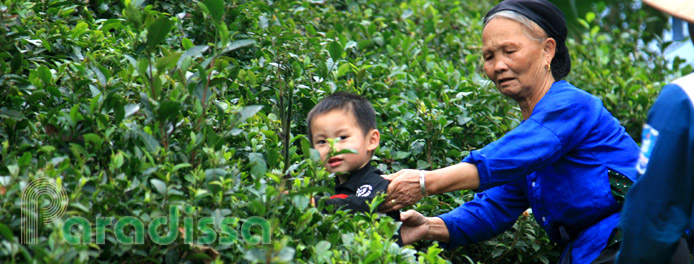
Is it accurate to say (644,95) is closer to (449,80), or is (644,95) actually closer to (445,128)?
(449,80)

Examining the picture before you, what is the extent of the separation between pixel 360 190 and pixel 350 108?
1.31 feet

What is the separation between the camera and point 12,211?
220cm

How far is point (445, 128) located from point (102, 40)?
67.9 inches

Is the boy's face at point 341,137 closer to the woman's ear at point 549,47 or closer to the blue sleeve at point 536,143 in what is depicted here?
the blue sleeve at point 536,143

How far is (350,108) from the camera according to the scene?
3305 mm

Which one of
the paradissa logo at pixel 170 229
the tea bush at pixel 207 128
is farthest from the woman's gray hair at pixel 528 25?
the paradissa logo at pixel 170 229

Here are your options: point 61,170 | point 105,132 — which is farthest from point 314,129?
point 61,170

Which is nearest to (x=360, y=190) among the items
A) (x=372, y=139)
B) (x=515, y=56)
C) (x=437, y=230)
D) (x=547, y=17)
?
(x=372, y=139)

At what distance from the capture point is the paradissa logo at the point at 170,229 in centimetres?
221

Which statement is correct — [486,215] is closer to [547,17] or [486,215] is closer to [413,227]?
[413,227]

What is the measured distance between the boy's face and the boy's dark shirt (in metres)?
0.05

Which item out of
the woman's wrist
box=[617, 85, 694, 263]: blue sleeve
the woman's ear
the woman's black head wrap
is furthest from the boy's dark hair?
box=[617, 85, 694, 263]: blue sleeve

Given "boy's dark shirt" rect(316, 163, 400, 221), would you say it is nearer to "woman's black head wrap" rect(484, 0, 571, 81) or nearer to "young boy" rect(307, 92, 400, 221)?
"young boy" rect(307, 92, 400, 221)

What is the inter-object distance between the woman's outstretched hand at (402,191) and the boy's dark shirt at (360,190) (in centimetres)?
4
